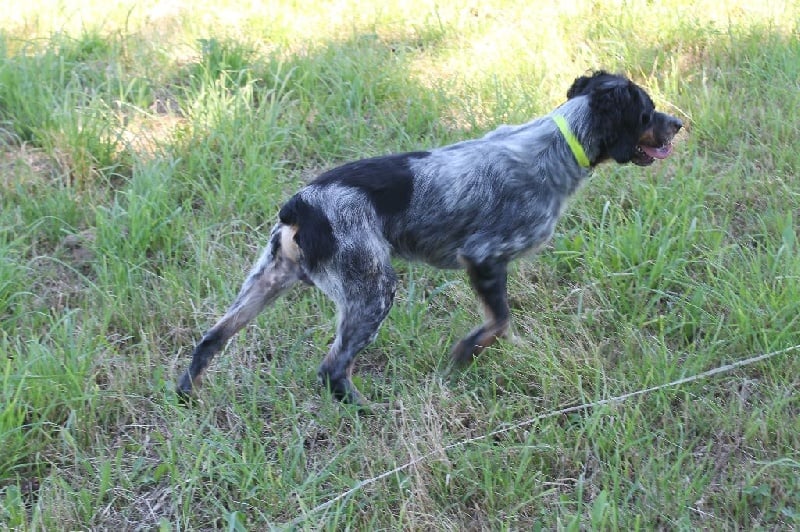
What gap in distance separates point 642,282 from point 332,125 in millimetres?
2562

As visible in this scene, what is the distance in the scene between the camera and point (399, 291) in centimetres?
518

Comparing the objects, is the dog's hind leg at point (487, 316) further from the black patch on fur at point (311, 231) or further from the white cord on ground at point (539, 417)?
the black patch on fur at point (311, 231)

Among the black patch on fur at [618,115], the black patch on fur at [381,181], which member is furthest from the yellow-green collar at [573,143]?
the black patch on fur at [381,181]

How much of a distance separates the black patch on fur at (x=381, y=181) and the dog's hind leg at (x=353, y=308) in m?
0.27

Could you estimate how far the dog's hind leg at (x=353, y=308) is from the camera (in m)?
4.20

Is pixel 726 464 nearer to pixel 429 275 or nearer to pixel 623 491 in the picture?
pixel 623 491

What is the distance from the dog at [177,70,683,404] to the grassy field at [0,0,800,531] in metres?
0.32

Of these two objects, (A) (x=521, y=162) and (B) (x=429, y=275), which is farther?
(B) (x=429, y=275)

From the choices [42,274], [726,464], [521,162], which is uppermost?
[521,162]

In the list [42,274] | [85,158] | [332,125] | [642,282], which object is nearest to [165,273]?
[42,274]

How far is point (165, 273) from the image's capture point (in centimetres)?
504

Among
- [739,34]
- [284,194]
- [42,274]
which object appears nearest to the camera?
[42,274]

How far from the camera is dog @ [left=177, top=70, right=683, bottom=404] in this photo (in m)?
4.21

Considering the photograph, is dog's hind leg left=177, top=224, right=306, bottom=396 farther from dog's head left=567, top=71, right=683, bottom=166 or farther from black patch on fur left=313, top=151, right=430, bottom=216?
dog's head left=567, top=71, right=683, bottom=166
